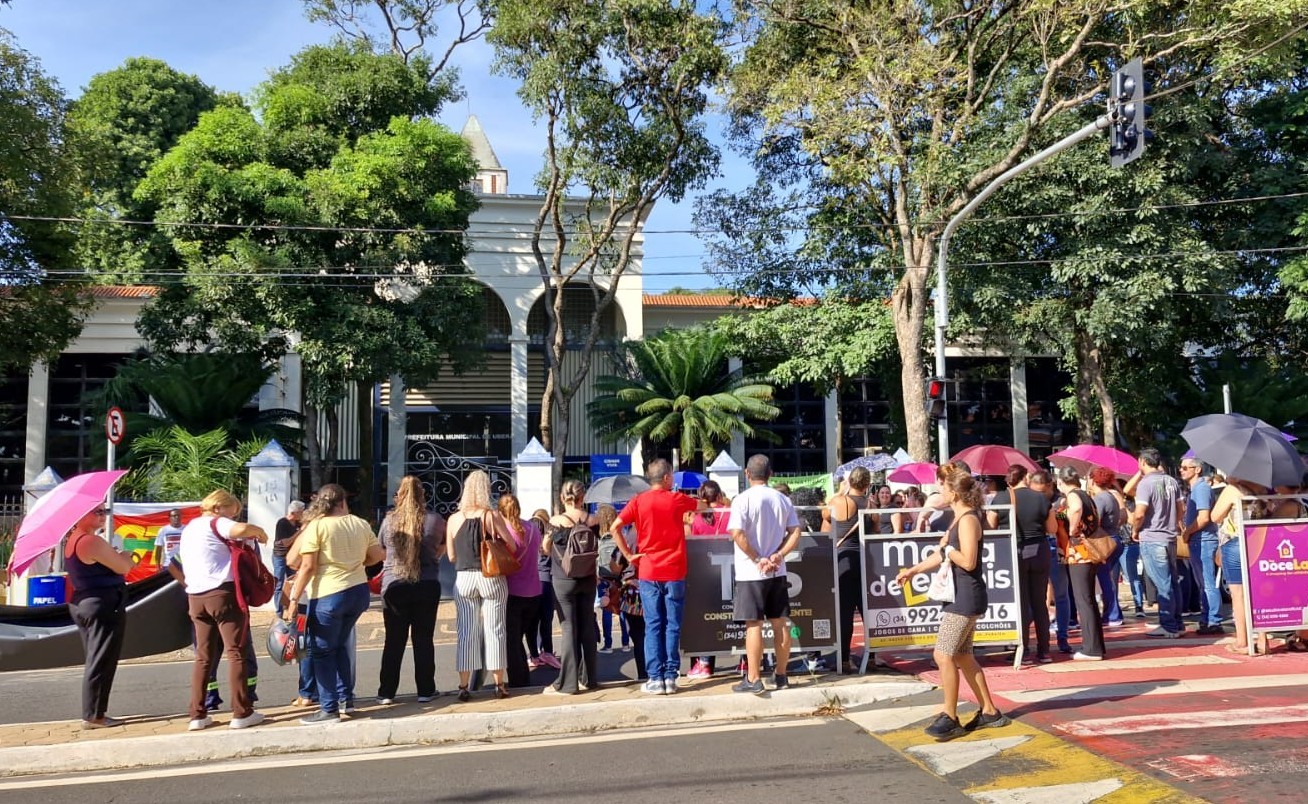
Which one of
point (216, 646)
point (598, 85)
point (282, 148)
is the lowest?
point (216, 646)

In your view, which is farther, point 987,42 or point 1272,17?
point 987,42

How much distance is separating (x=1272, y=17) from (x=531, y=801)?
1841 cm

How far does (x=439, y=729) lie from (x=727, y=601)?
2.72 metres

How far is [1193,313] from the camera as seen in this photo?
23.4 m

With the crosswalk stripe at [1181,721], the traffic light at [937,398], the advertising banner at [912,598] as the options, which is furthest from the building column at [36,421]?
the crosswalk stripe at [1181,721]

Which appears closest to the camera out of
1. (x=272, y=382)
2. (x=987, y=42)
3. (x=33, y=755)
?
(x=33, y=755)

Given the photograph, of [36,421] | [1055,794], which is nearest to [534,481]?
[1055,794]

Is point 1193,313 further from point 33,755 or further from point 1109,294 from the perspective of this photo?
point 33,755

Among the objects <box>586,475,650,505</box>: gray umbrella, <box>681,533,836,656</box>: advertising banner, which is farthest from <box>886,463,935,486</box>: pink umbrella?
<box>681,533,836,656</box>: advertising banner

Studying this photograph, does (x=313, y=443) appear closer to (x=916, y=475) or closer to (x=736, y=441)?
(x=736, y=441)

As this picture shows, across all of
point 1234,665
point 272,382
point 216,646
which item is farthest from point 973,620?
point 272,382

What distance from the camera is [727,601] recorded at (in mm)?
8586

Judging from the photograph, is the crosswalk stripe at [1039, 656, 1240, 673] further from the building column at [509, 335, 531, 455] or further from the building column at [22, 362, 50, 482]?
the building column at [22, 362, 50, 482]

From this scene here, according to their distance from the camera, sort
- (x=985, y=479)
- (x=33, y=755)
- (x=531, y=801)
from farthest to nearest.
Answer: (x=985, y=479)
(x=33, y=755)
(x=531, y=801)
